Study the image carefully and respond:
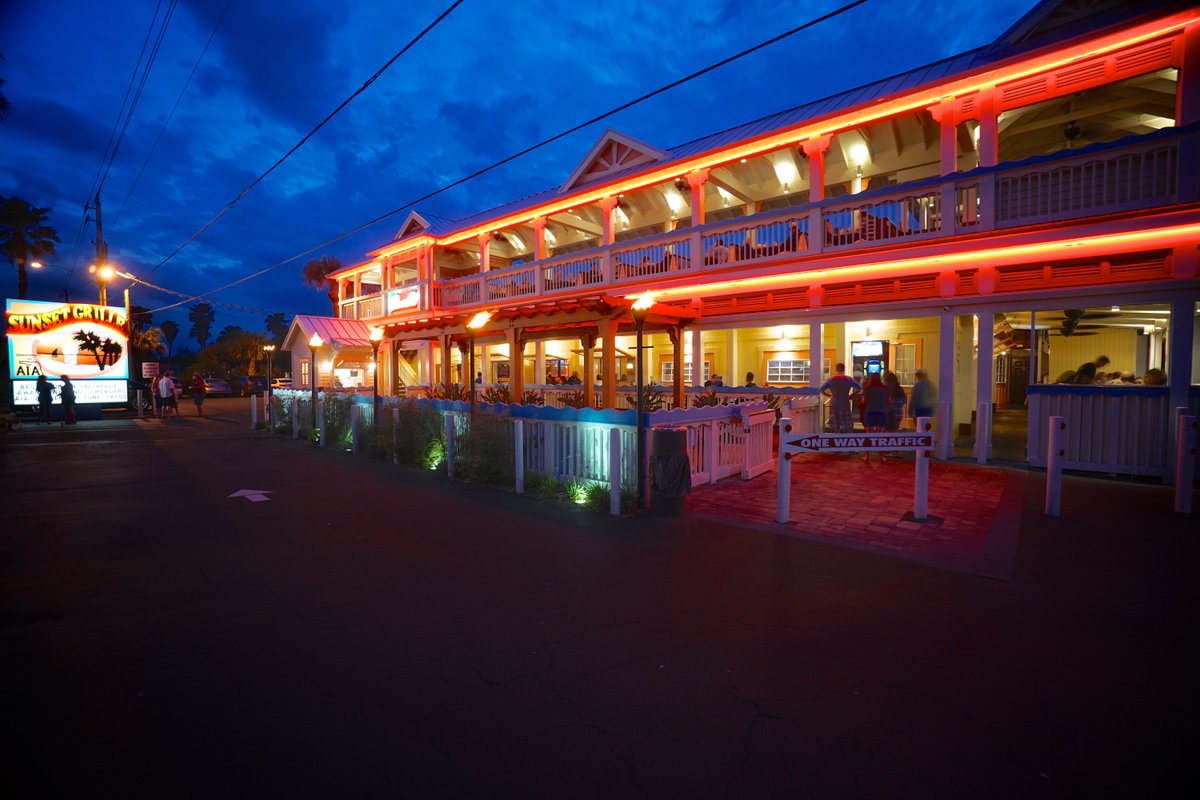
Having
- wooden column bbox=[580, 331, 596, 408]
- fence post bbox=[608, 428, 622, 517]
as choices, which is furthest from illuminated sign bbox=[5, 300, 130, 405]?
fence post bbox=[608, 428, 622, 517]

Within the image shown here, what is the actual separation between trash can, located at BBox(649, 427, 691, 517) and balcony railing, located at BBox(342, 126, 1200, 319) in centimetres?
734

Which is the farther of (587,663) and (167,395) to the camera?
(167,395)

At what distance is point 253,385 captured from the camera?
5084 centimetres

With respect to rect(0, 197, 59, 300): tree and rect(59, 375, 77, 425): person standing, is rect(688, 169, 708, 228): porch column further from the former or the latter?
rect(0, 197, 59, 300): tree

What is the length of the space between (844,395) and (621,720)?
9.64 metres

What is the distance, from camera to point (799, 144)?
1285 centimetres

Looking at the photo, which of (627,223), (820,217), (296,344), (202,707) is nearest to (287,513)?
(202,707)

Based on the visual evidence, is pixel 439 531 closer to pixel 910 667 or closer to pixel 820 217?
pixel 910 667

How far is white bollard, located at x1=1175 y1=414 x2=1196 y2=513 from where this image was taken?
7.01 metres

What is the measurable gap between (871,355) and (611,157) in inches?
387

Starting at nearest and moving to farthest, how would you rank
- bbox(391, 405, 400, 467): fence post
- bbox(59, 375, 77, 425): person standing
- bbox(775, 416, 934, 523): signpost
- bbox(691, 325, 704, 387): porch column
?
bbox(775, 416, 934, 523): signpost → bbox(391, 405, 400, 467): fence post → bbox(691, 325, 704, 387): porch column → bbox(59, 375, 77, 425): person standing

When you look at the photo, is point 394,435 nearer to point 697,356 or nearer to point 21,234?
point 697,356

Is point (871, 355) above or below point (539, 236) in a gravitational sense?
below

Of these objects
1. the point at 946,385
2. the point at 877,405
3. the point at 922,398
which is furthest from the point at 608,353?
the point at 946,385
